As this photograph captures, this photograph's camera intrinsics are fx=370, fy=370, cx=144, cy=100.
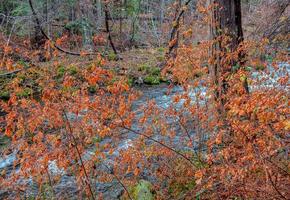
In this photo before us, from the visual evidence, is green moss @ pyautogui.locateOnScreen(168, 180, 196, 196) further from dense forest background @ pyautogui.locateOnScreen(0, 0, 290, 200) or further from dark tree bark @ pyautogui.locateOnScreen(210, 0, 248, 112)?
dark tree bark @ pyautogui.locateOnScreen(210, 0, 248, 112)

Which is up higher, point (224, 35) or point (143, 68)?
point (224, 35)

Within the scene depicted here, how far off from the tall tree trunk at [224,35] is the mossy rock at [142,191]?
169 centimetres

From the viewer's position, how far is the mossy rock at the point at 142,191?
4.77 m

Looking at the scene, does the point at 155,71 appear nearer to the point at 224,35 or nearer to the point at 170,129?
the point at 170,129

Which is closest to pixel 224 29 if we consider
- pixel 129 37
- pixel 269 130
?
pixel 269 130

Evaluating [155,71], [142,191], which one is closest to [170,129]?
[142,191]

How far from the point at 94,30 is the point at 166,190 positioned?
39.7 feet

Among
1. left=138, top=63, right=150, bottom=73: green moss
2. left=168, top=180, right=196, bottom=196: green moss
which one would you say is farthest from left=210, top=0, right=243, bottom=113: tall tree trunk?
left=138, top=63, right=150, bottom=73: green moss

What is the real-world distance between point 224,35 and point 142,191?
2.62 metres

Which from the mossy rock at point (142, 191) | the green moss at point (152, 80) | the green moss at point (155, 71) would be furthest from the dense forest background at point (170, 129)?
the green moss at point (155, 71)

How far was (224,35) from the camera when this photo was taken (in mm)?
5609

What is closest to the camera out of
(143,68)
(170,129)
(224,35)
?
(224,35)

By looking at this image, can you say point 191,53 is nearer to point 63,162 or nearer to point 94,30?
point 63,162

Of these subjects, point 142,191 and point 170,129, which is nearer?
point 142,191
